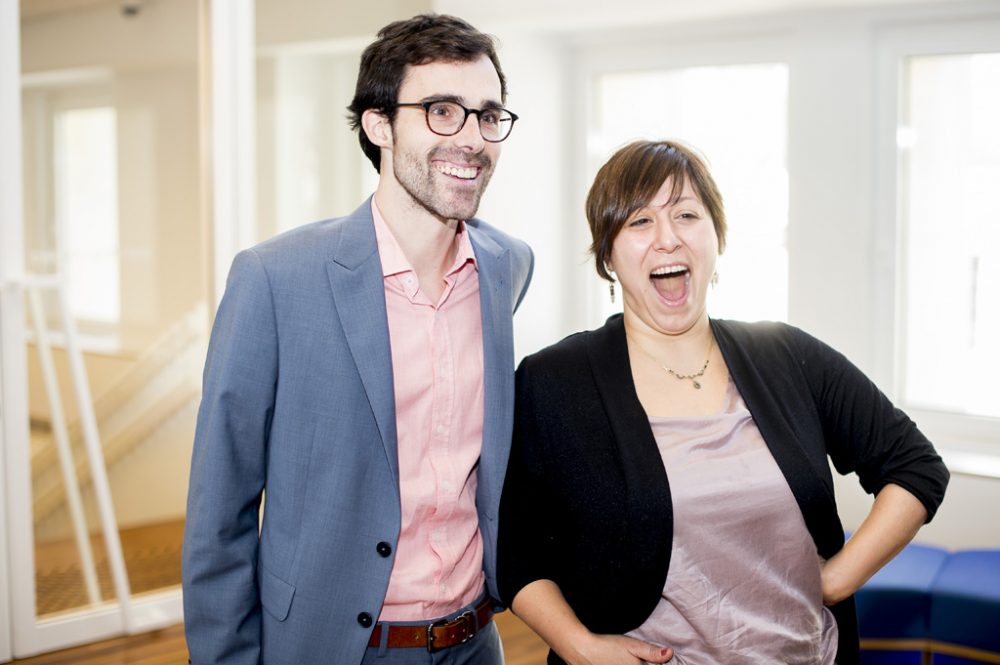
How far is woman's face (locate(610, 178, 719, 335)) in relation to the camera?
1700 mm

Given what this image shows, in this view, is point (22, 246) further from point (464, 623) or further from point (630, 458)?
point (630, 458)

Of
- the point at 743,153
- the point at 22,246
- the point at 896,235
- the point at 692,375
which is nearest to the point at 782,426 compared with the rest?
the point at 692,375

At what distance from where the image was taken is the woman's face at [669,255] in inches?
66.9

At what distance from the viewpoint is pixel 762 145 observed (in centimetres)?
399

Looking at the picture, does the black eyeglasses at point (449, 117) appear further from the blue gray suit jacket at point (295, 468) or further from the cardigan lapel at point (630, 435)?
the cardigan lapel at point (630, 435)

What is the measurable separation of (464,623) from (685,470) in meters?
0.44

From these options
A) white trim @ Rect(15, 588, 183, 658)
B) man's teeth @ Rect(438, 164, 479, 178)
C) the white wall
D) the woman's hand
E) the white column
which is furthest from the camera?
the white column

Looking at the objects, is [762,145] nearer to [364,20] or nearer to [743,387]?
[364,20]

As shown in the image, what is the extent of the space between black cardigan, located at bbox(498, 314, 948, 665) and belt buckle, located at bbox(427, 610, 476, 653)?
0.06 meters

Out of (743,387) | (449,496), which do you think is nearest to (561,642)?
(449,496)

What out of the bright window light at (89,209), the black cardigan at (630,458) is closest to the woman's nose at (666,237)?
the black cardigan at (630,458)

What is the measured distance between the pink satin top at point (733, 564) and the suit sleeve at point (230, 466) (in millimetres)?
616

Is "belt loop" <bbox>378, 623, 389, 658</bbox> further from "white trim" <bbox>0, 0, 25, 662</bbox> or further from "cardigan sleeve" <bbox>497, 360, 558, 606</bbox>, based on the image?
"white trim" <bbox>0, 0, 25, 662</bbox>

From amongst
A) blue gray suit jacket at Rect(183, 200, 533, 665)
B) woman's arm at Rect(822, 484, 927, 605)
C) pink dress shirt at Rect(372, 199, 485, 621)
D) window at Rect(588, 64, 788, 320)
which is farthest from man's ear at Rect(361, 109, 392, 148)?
window at Rect(588, 64, 788, 320)
